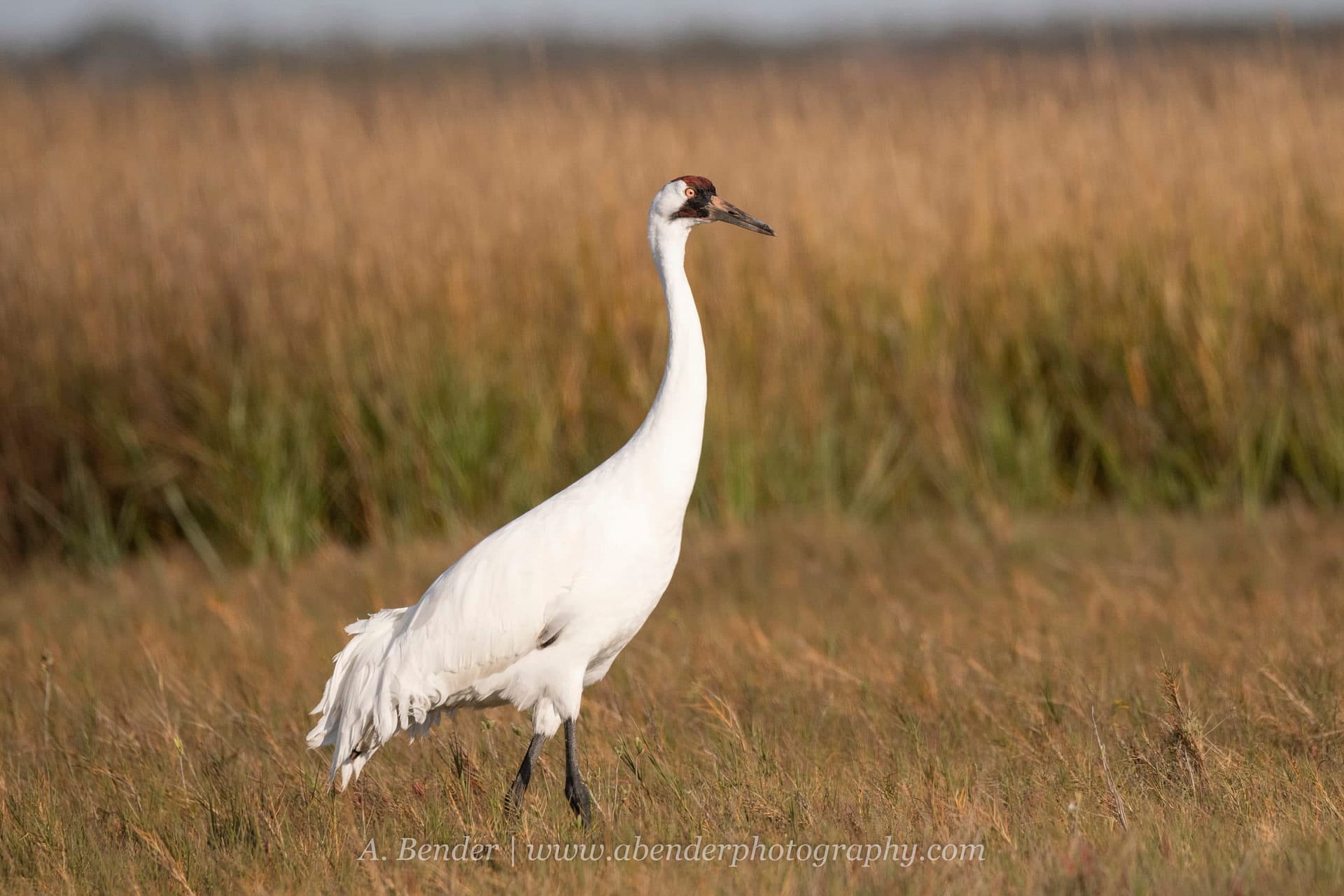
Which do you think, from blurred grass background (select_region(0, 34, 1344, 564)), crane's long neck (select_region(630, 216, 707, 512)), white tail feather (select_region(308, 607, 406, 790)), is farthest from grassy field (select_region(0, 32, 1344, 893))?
crane's long neck (select_region(630, 216, 707, 512))

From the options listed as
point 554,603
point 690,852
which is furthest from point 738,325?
point 690,852

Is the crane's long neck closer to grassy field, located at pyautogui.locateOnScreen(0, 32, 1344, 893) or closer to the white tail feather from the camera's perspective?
grassy field, located at pyautogui.locateOnScreen(0, 32, 1344, 893)

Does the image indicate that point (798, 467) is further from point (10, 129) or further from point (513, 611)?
point (10, 129)

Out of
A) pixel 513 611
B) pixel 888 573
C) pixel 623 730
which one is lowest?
pixel 888 573

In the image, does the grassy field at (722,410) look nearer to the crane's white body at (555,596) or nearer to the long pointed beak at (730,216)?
the crane's white body at (555,596)

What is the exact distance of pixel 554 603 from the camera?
387 cm

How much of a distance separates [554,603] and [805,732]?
3.38 ft

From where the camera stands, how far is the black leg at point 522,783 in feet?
12.4

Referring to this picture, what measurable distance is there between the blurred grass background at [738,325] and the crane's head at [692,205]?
12.0 feet

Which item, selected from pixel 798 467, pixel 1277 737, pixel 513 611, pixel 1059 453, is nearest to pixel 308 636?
pixel 513 611

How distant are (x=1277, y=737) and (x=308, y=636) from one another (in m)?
3.74

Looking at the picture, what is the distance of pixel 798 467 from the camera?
8023mm

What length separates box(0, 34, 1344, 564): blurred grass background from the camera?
309 inches

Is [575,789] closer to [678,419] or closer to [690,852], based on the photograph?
[690,852]
